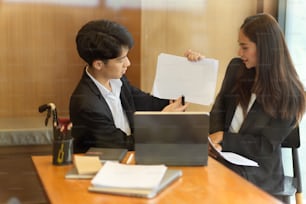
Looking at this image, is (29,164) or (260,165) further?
(29,164)

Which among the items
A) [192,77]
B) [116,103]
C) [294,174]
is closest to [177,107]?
[192,77]

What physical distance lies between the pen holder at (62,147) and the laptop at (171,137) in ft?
0.51

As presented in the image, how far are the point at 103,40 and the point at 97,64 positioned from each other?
0.08m

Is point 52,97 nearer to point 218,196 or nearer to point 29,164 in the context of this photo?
point 29,164

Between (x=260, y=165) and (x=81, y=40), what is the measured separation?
0.63 metres

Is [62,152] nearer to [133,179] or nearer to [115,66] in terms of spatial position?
[133,179]

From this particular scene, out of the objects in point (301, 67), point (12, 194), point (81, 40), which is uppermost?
point (81, 40)

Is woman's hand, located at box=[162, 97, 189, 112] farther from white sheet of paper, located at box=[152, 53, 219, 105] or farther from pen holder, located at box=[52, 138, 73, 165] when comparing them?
pen holder, located at box=[52, 138, 73, 165]

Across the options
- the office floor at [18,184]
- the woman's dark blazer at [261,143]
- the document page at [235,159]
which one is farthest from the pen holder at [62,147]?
the office floor at [18,184]

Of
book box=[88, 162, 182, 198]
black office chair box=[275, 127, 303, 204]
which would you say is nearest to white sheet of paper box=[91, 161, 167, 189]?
book box=[88, 162, 182, 198]

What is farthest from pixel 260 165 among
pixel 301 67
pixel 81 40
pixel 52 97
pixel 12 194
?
pixel 12 194

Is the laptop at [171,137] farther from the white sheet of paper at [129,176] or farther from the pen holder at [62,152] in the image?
the pen holder at [62,152]

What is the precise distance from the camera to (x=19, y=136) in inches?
65.4

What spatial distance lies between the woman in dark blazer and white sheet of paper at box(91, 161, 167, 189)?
430 mm
